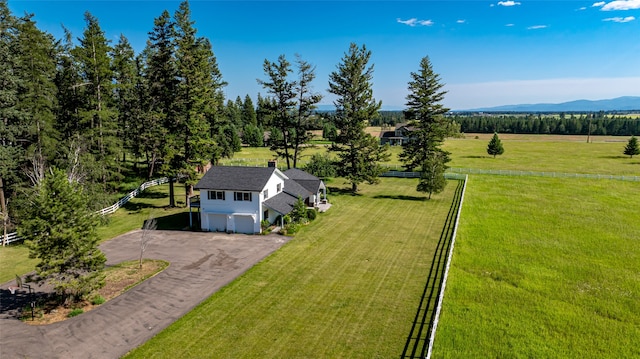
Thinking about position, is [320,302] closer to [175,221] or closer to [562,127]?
[175,221]

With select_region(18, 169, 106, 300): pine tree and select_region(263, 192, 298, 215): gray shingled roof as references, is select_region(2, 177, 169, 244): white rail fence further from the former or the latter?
select_region(263, 192, 298, 215): gray shingled roof

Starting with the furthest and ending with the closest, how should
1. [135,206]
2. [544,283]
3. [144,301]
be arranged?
[135,206] < [544,283] < [144,301]

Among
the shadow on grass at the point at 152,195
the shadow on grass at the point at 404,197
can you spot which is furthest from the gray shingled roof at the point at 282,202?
the shadow on grass at the point at 152,195

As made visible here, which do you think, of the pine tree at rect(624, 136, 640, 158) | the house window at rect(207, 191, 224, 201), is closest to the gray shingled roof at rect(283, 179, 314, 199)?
the house window at rect(207, 191, 224, 201)

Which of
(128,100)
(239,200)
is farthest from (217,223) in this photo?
(128,100)

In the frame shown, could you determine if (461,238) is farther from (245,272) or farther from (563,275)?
(245,272)

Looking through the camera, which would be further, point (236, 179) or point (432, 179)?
point (432, 179)

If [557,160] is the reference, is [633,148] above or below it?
above
